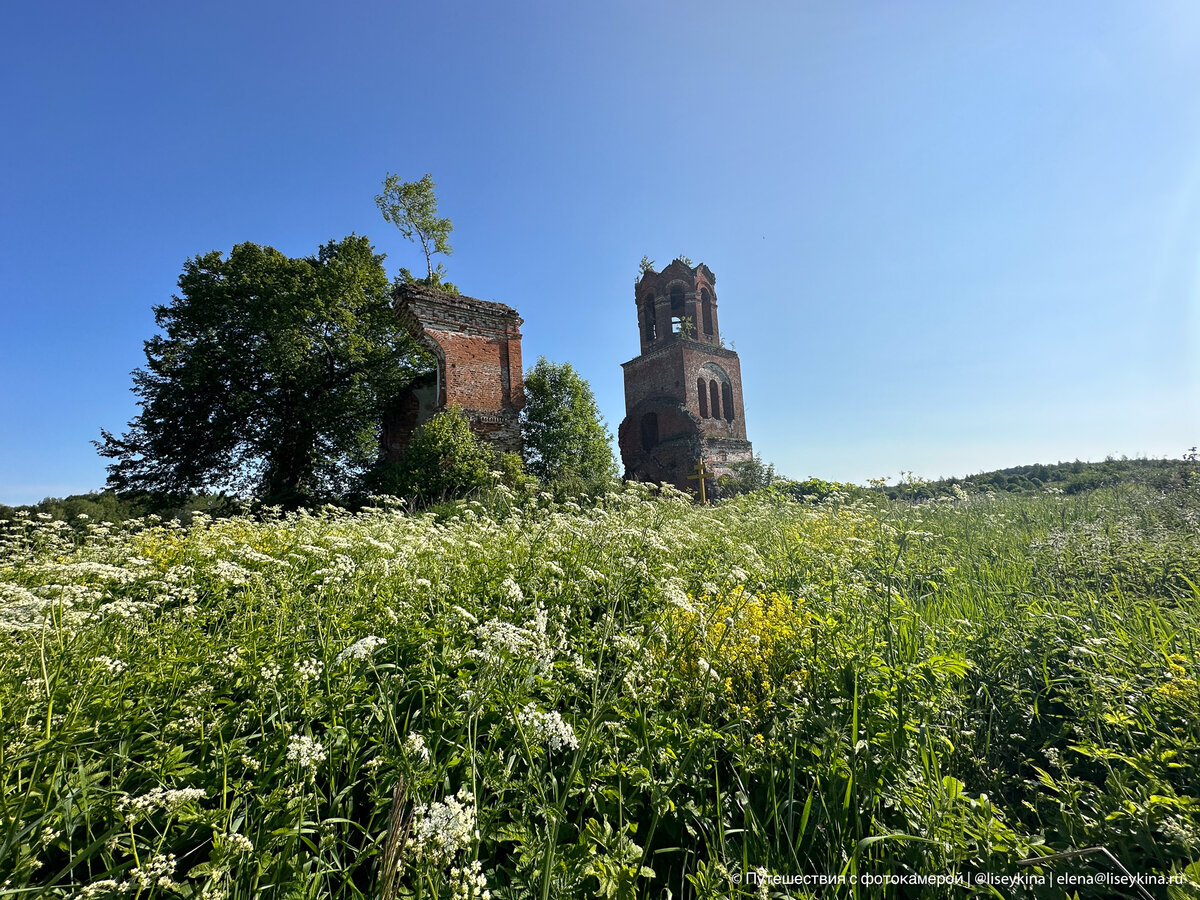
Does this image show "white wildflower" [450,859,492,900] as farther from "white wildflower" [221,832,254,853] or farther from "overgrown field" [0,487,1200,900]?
"white wildflower" [221,832,254,853]

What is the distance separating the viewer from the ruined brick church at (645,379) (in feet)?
51.0

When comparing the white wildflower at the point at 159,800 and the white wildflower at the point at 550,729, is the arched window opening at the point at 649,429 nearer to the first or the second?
the white wildflower at the point at 550,729

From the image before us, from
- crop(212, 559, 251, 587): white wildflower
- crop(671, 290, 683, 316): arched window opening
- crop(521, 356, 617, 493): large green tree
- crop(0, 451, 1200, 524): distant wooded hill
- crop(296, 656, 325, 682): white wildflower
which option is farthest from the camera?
crop(671, 290, 683, 316): arched window opening

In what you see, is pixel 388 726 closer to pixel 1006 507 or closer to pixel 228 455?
pixel 1006 507

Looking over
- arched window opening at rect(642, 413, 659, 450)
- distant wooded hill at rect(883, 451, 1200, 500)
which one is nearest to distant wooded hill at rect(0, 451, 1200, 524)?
distant wooded hill at rect(883, 451, 1200, 500)

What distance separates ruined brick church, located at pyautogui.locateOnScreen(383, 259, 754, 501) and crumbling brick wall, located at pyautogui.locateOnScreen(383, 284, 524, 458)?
33 millimetres

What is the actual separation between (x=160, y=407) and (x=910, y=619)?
70.8ft

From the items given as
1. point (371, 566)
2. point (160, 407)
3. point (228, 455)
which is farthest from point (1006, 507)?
point (160, 407)

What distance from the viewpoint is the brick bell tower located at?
77.7 feet

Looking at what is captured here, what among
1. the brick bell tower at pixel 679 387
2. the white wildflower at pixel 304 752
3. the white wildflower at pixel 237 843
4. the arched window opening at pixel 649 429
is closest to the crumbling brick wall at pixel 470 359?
the brick bell tower at pixel 679 387

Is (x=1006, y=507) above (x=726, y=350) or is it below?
below

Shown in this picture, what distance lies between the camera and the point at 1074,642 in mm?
2297

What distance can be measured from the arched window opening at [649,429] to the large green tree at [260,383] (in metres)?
12.7

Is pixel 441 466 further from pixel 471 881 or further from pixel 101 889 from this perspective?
pixel 471 881
